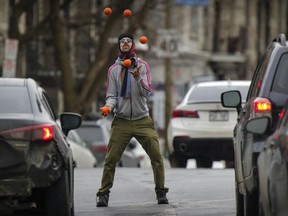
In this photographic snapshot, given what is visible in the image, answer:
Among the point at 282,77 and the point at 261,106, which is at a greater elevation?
the point at 282,77

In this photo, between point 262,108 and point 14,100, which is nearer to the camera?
point 262,108

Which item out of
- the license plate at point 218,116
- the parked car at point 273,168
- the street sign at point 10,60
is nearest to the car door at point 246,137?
the parked car at point 273,168

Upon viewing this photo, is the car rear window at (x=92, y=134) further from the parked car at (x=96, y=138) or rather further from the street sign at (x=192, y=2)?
the street sign at (x=192, y=2)

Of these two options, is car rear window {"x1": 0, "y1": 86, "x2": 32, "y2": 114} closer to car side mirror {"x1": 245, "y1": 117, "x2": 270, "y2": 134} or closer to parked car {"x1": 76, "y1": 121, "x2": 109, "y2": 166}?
car side mirror {"x1": 245, "y1": 117, "x2": 270, "y2": 134}

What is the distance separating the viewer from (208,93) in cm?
2230

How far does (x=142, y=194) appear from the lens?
642 inches

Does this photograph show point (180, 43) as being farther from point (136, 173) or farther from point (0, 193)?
point (0, 193)

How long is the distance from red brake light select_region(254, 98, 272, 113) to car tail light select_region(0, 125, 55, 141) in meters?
1.59

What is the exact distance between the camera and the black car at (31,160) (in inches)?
428

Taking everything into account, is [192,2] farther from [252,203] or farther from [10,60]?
[252,203]

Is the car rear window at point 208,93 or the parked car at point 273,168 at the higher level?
the parked car at point 273,168

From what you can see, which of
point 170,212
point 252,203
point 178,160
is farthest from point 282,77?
point 178,160

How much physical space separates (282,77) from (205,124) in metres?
11.4

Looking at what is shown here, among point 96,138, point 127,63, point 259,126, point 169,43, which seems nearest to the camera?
point 259,126
